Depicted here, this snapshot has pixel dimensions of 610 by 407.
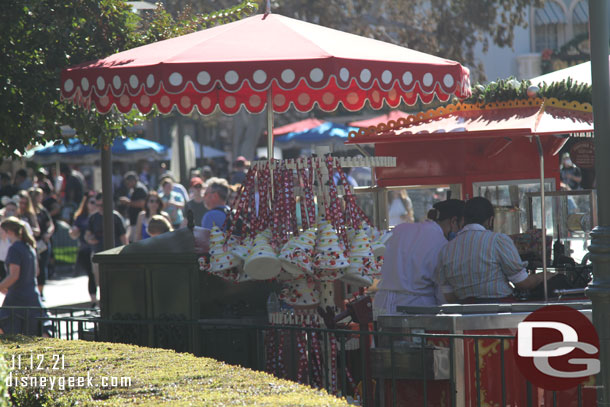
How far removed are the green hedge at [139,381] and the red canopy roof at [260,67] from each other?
6.51 feet

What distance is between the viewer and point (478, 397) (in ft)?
18.8

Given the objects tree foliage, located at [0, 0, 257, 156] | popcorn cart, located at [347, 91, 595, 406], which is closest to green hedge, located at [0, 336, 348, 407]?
popcorn cart, located at [347, 91, 595, 406]

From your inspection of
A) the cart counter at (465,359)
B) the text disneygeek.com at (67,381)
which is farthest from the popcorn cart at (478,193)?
the text disneygeek.com at (67,381)

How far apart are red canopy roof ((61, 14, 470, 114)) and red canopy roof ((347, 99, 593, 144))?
463 mm

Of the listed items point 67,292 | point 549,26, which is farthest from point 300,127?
point 549,26

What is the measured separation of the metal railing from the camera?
581 cm

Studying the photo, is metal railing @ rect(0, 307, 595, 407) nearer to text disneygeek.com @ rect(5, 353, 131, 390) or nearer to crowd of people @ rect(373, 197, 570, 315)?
crowd of people @ rect(373, 197, 570, 315)

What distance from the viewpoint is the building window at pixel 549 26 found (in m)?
38.0

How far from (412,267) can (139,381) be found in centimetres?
279

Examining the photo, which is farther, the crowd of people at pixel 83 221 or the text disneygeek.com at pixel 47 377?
the crowd of people at pixel 83 221

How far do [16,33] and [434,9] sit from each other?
53.9 feet

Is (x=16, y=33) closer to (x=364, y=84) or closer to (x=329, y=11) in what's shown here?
(x=364, y=84)

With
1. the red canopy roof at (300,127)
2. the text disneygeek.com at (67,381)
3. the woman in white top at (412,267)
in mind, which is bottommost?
the text disneygeek.com at (67,381)

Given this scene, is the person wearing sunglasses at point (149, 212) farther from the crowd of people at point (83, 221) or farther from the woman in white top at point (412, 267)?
the woman in white top at point (412, 267)
